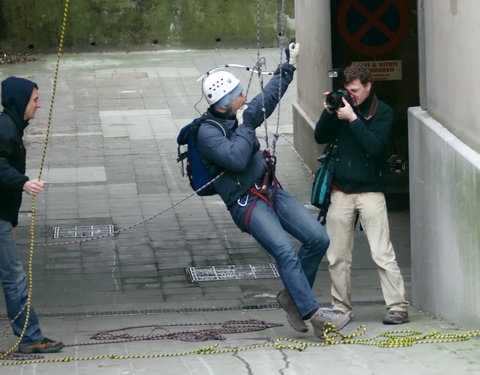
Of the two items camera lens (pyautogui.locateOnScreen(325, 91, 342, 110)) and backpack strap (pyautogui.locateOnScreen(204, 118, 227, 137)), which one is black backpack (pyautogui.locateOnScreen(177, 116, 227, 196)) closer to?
backpack strap (pyautogui.locateOnScreen(204, 118, 227, 137))

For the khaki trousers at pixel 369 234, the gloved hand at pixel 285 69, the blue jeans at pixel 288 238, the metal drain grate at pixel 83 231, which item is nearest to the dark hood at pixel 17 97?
the blue jeans at pixel 288 238

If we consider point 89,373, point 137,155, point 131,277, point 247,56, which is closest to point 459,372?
point 89,373

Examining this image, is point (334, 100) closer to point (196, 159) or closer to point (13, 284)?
point (196, 159)

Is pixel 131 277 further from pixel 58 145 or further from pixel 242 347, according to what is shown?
pixel 58 145

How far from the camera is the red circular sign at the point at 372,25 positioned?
1309 centimetres

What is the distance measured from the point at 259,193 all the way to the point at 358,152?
0.85 metres

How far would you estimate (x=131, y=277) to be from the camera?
10.6 m

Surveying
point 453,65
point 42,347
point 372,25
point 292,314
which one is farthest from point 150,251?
point 453,65

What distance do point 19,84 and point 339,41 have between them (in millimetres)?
6625

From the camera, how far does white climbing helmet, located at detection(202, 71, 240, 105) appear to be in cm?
750

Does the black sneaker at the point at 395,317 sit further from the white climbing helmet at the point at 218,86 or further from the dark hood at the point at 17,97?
the dark hood at the point at 17,97

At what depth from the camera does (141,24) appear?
912 inches

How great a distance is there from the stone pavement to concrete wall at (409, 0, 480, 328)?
0.98ft

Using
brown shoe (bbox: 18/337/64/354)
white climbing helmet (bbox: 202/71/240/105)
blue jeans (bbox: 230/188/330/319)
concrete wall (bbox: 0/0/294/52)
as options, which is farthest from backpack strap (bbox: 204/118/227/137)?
concrete wall (bbox: 0/0/294/52)
